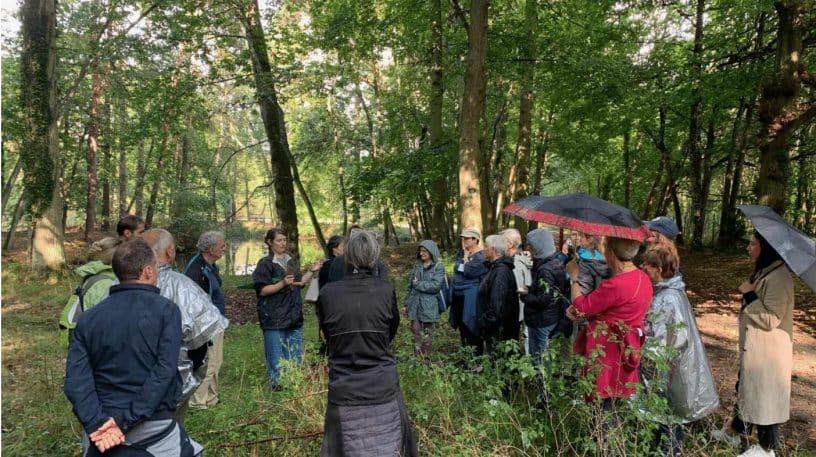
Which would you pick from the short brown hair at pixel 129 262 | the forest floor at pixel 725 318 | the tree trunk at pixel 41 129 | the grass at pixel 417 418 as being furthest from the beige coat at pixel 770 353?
the tree trunk at pixel 41 129

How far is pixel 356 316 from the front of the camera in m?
2.66

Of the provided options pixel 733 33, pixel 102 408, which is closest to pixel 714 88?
pixel 733 33

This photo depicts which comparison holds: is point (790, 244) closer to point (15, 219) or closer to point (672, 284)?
point (672, 284)

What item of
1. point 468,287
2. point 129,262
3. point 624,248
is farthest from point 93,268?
point 624,248

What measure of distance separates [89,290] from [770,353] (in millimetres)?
5047

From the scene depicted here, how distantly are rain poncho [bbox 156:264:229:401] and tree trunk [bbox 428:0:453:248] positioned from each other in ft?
27.5

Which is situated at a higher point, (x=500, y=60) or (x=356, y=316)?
(x=500, y=60)

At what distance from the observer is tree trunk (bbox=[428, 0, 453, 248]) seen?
1152cm

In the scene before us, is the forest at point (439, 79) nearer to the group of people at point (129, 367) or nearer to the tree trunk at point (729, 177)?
the tree trunk at point (729, 177)

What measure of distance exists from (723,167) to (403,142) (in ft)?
41.9

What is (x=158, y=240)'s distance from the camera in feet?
10.7

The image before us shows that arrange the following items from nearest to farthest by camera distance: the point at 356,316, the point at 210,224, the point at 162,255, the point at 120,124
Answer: the point at 356,316 < the point at 162,255 < the point at 210,224 < the point at 120,124

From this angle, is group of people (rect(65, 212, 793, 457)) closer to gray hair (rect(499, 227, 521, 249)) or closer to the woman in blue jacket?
gray hair (rect(499, 227, 521, 249))

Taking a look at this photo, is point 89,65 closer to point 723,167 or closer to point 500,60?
point 500,60
